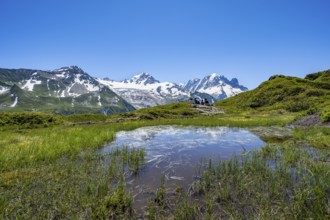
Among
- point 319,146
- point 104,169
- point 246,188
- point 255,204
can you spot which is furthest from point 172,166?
point 319,146

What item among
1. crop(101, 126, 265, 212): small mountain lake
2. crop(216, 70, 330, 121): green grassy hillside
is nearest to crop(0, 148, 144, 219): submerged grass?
crop(101, 126, 265, 212): small mountain lake

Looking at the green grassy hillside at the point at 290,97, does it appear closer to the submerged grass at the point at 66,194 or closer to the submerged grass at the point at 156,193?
the submerged grass at the point at 156,193

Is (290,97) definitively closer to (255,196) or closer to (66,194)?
(255,196)

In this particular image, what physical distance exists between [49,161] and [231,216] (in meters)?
12.5

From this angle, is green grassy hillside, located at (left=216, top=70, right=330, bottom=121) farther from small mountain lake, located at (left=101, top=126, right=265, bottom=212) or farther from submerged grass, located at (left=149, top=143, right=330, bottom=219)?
submerged grass, located at (left=149, top=143, right=330, bottom=219)

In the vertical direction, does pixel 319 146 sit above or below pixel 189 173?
above

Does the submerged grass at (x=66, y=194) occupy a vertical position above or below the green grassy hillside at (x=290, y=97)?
below

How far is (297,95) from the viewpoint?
73312 mm

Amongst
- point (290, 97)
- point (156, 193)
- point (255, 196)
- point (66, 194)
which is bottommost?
point (156, 193)

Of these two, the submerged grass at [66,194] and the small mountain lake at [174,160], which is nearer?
the submerged grass at [66,194]

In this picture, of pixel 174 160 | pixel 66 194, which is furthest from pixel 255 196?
pixel 66 194

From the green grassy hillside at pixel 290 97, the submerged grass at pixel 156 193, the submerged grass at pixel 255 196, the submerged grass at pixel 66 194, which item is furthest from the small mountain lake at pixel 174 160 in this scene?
the green grassy hillside at pixel 290 97

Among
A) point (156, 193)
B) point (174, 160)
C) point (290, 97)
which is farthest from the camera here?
point (290, 97)

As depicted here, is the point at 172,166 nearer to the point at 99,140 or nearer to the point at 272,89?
the point at 99,140
